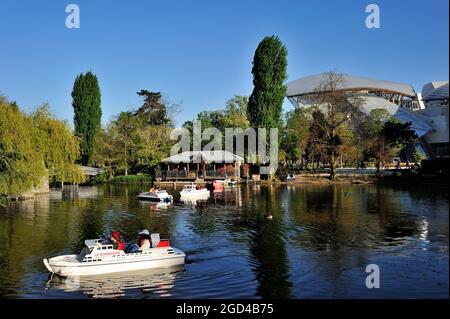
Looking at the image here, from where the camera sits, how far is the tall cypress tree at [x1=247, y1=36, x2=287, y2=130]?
58250 mm

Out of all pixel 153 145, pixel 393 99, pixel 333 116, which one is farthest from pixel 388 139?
pixel 393 99

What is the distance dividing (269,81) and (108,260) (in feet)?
150

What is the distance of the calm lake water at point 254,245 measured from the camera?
13.9 metres

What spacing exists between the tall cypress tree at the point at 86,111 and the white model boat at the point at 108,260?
54.0 m

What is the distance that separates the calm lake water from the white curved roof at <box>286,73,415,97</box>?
223 ft

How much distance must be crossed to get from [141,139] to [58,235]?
1815 inches

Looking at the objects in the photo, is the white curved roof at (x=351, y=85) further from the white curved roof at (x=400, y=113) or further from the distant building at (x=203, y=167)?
→ the distant building at (x=203, y=167)

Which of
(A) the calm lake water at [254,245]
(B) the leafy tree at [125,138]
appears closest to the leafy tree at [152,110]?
(B) the leafy tree at [125,138]

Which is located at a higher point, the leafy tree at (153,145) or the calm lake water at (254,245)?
the leafy tree at (153,145)

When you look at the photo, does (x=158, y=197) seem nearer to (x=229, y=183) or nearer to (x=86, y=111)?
(x=229, y=183)

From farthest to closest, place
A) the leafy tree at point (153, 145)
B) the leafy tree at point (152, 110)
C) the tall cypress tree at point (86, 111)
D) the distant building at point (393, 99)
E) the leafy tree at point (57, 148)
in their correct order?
the distant building at point (393, 99) < the leafy tree at point (152, 110) < the tall cypress tree at point (86, 111) < the leafy tree at point (153, 145) < the leafy tree at point (57, 148)

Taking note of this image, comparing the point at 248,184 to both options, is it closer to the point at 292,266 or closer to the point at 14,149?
the point at 14,149

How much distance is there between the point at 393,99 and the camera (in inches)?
4222
